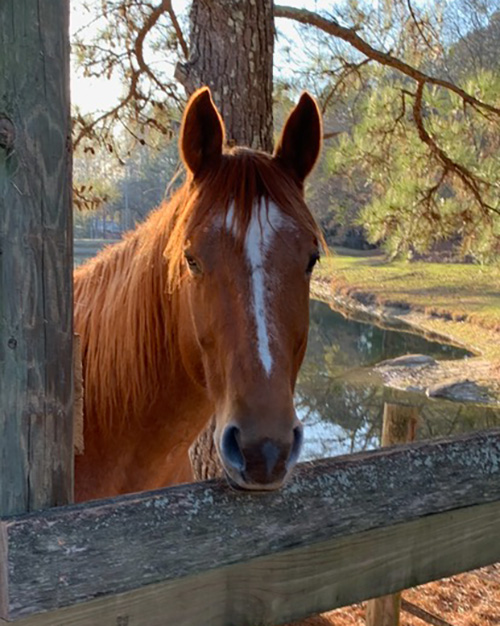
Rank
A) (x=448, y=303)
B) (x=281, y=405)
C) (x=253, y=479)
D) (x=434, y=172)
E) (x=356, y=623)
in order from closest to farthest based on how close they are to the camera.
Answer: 1. (x=253, y=479)
2. (x=281, y=405)
3. (x=356, y=623)
4. (x=434, y=172)
5. (x=448, y=303)

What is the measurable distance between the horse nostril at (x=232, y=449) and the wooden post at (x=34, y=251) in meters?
0.34

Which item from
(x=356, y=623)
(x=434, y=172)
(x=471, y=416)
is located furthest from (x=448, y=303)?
(x=356, y=623)

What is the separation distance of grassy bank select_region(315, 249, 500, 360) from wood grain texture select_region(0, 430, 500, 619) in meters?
13.2

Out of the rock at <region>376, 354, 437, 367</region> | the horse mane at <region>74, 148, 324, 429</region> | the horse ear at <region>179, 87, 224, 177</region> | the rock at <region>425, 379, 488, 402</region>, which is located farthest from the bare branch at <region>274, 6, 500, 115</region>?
the rock at <region>376, 354, 437, 367</region>

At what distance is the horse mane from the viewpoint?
1726 mm

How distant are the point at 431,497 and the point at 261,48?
2794 millimetres

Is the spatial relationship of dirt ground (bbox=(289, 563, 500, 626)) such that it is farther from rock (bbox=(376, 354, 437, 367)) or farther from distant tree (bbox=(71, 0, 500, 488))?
rock (bbox=(376, 354, 437, 367))

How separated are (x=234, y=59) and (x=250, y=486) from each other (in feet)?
9.15

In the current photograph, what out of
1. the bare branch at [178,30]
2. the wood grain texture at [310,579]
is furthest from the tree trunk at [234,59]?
the wood grain texture at [310,579]

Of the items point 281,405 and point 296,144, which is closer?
point 281,405

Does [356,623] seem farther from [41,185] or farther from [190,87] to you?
[41,185]

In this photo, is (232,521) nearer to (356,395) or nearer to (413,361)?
(356,395)

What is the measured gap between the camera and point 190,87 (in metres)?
3.48

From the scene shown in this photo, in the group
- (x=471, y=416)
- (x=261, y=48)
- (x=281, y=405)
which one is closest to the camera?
(x=281, y=405)
